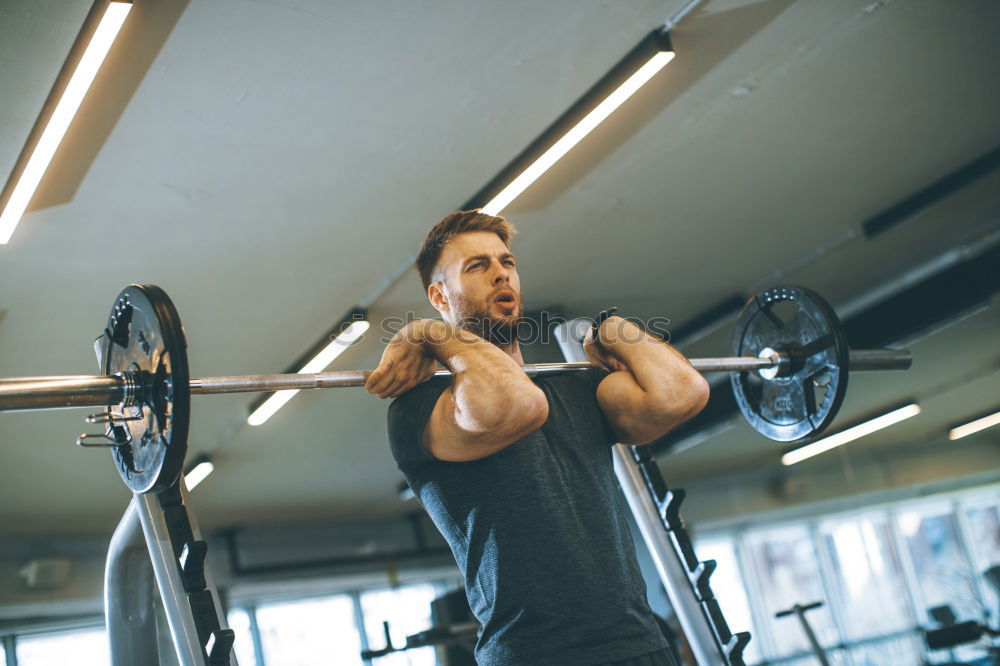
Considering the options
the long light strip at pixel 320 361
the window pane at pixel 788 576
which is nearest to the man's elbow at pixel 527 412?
the long light strip at pixel 320 361

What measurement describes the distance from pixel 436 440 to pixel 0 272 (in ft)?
10.1

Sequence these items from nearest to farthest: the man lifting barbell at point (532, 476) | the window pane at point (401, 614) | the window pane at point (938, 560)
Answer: the man lifting barbell at point (532, 476) < the window pane at point (938, 560) < the window pane at point (401, 614)

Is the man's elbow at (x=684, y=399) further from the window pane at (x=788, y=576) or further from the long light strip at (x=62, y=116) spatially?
the window pane at (x=788, y=576)

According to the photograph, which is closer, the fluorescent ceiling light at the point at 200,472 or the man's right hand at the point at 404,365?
the man's right hand at the point at 404,365

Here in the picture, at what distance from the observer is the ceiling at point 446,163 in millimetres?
2865

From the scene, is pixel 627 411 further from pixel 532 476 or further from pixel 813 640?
pixel 813 640

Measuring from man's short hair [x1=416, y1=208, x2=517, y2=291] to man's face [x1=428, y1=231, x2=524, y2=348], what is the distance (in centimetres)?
2

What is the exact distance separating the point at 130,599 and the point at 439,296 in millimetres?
1096

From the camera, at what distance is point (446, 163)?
3656mm

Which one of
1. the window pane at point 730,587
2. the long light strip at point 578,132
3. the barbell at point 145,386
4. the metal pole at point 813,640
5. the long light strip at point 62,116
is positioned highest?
the long light strip at point 62,116

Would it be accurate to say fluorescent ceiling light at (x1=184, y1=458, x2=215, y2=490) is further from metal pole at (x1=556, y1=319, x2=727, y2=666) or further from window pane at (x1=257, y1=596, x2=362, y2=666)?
metal pole at (x1=556, y1=319, x2=727, y2=666)

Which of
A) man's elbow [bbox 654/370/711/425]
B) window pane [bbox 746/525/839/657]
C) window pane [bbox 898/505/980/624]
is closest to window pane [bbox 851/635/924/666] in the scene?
window pane [bbox 898/505/980/624]

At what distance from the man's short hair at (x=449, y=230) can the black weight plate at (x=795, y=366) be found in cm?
93

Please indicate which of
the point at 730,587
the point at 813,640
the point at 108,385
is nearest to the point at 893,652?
the point at 813,640
